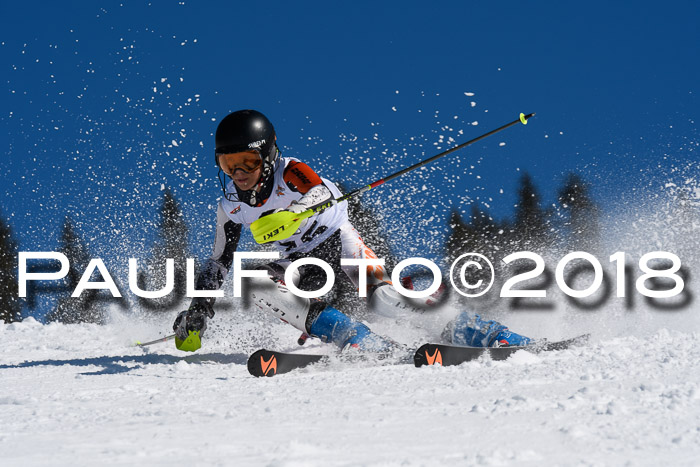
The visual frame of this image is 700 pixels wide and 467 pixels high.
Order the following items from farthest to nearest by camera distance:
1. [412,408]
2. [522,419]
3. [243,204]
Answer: [243,204], [412,408], [522,419]

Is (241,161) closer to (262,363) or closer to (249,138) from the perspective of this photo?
(249,138)

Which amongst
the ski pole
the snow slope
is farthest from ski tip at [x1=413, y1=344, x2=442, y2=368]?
the ski pole

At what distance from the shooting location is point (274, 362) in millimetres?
3920

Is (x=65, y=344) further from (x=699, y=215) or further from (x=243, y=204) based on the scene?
(x=699, y=215)

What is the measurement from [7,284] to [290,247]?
1938cm

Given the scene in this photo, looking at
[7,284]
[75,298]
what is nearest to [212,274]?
[75,298]

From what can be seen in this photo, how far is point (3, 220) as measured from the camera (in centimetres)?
2164

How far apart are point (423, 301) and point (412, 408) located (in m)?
2.13

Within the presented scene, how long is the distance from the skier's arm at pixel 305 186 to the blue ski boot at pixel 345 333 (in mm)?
719

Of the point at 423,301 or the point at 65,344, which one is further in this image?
the point at 65,344

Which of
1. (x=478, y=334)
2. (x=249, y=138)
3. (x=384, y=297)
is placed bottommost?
(x=478, y=334)

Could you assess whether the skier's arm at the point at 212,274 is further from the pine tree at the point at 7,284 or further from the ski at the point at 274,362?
the pine tree at the point at 7,284

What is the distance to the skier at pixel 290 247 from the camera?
439 cm

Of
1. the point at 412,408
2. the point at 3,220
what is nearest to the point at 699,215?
the point at 412,408
